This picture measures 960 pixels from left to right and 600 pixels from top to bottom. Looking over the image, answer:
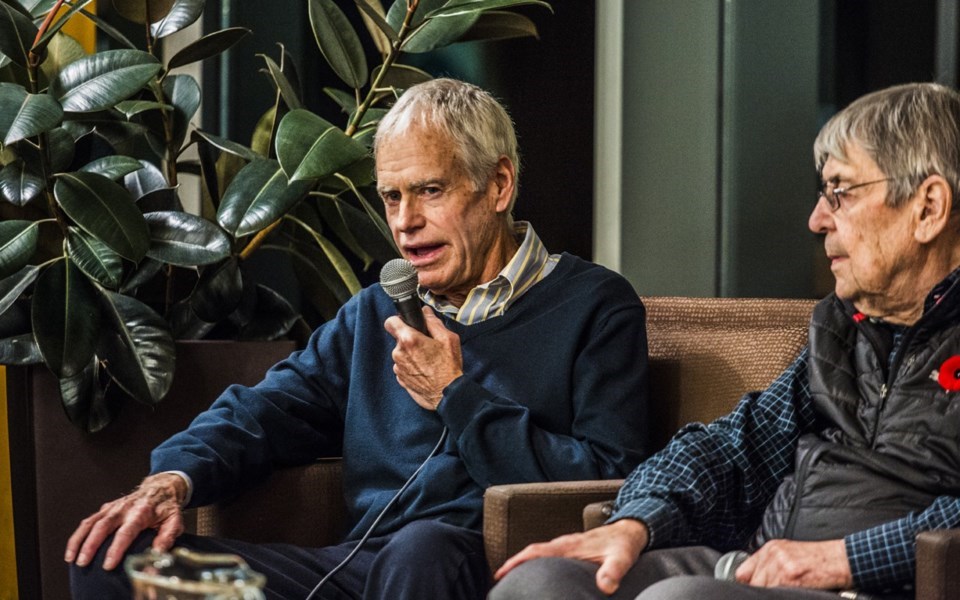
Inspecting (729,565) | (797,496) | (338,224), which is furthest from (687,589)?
(338,224)

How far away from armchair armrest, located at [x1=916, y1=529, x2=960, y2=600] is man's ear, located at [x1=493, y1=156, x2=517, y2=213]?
107cm

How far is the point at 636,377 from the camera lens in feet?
6.82

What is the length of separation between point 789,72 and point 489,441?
2264 mm

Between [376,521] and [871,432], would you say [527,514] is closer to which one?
[376,521]

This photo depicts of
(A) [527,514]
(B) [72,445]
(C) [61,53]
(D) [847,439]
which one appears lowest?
(B) [72,445]

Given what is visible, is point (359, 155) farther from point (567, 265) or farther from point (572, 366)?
point (572, 366)

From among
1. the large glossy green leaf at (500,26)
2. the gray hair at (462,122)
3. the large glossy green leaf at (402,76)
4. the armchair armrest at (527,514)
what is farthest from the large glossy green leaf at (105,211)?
the armchair armrest at (527,514)

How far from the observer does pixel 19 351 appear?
108 inches

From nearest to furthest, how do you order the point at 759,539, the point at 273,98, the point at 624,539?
the point at 624,539 → the point at 759,539 → the point at 273,98

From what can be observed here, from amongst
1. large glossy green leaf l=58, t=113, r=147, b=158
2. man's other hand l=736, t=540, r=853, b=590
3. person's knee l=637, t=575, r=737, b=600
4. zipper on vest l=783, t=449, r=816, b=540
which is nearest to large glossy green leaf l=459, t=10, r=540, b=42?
large glossy green leaf l=58, t=113, r=147, b=158

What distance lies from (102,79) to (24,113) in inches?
9.4

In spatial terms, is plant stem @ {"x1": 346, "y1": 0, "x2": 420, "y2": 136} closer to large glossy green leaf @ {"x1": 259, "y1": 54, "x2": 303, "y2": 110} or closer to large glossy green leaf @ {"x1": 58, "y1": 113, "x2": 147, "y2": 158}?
large glossy green leaf @ {"x1": 259, "y1": 54, "x2": 303, "y2": 110}

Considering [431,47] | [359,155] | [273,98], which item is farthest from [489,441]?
[273,98]

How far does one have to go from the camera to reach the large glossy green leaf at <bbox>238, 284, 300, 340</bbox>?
3135mm
